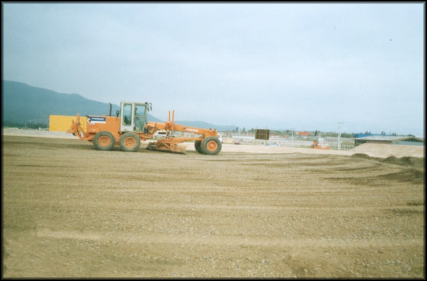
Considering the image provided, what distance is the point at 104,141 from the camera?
1645 centimetres

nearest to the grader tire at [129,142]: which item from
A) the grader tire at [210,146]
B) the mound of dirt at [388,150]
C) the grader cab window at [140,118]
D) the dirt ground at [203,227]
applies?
the grader cab window at [140,118]

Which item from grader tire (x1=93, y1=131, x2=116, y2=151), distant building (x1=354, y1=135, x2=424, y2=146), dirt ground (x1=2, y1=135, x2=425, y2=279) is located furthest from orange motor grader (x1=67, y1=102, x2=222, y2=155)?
distant building (x1=354, y1=135, x2=424, y2=146)

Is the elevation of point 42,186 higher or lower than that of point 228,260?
higher

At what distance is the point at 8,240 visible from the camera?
4297 millimetres

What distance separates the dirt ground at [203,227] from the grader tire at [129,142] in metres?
6.74

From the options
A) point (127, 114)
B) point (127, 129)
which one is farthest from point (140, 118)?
point (127, 129)

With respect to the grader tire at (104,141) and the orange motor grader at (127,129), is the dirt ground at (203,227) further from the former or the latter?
the orange motor grader at (127,129)

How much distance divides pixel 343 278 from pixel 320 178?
7.49m

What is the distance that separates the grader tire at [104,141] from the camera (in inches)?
640

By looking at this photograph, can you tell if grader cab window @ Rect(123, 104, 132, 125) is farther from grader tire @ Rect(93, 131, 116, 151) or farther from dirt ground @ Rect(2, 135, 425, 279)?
dirt ground @ Rect(2, 135, 425, 279)

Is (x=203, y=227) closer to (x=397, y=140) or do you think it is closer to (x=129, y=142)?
(x=397, y=140)

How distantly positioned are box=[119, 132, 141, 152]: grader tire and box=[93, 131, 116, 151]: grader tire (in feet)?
1.79

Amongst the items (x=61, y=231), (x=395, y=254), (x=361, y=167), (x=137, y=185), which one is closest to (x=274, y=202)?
(x=395, y=254)

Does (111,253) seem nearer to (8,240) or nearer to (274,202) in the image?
(8,240)
